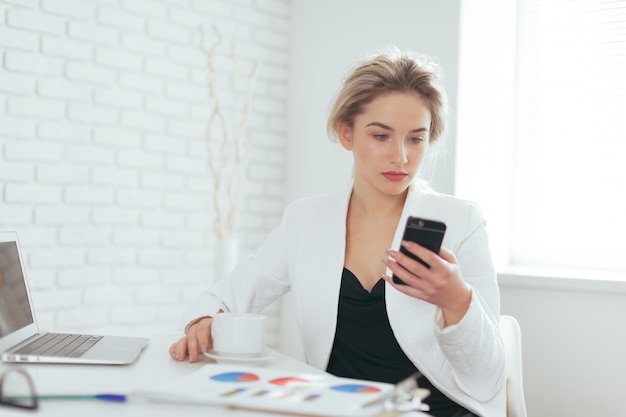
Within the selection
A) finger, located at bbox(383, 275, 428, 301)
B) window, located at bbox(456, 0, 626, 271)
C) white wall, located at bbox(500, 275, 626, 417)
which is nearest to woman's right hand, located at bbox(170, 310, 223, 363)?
finger, located at bbox(383, 275, 428, 301)

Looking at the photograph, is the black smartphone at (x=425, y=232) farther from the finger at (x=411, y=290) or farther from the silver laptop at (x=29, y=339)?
the silver laptop at (x=29, y=339)

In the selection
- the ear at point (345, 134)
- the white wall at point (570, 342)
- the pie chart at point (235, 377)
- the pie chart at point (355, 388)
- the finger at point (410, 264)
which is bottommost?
the white wall at point (570, 342)

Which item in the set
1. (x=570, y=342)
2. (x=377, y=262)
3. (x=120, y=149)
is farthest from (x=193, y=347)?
(x=120, y=149)

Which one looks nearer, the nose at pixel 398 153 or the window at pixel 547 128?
the nose at pixel 398 153

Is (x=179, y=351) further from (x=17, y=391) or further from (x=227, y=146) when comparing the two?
(x=227, y=146)

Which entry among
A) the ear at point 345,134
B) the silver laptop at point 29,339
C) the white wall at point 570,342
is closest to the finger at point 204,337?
the silver laptop at point 29,339

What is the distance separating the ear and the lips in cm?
22

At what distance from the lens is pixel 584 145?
2.44m

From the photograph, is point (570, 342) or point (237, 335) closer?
point (237, 335)

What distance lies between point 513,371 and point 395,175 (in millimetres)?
533

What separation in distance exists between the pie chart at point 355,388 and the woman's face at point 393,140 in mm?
720

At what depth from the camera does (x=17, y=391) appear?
0.94m

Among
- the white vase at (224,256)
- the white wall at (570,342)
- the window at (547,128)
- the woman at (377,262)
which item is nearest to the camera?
the woman at (377,262)

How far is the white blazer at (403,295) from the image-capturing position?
144 centimetres
